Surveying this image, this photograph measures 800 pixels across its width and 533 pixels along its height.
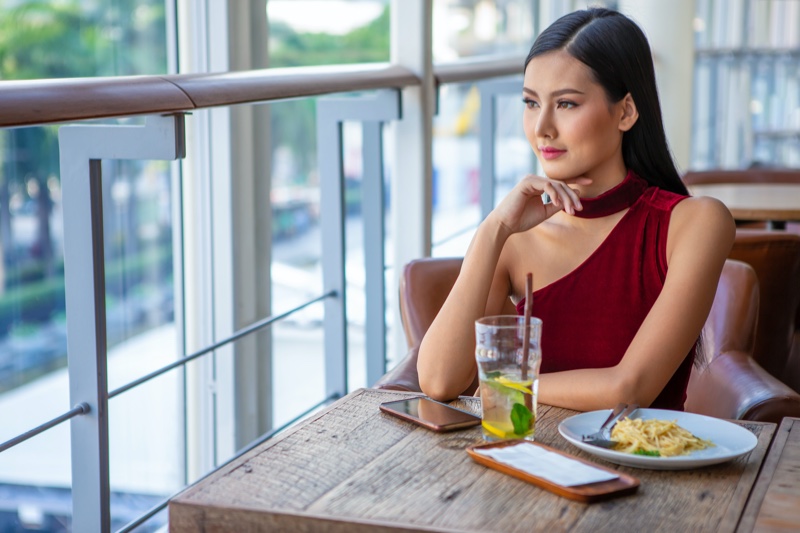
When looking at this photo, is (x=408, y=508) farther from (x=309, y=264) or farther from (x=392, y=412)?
(x=309, y=264)

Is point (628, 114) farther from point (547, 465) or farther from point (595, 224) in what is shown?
point (547, 465)

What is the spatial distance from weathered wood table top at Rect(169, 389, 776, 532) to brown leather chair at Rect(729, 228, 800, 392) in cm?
131

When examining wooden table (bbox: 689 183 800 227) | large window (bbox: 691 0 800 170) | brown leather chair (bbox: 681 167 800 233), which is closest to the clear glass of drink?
wooden table (bbox: 689 183 800 227)

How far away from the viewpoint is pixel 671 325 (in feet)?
4.82

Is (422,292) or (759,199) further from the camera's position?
(759,199)

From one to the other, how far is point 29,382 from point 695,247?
4.43 feet

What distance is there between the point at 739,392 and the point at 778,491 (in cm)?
80

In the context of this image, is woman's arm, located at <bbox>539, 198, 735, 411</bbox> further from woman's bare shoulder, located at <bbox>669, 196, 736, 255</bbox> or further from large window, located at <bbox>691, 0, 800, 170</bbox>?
large window, located at <bbox>691, 0, 800, 170</bbox>

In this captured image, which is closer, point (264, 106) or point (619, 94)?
point (619, 94)

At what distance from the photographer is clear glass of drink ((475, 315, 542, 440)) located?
3.90ft

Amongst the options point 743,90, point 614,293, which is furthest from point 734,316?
point 743,90

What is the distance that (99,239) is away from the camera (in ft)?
4.43

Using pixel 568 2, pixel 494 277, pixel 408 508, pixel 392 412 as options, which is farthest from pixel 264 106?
pixel 568 2

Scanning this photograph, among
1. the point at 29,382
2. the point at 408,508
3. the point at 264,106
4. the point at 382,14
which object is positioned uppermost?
the point at 382,14
